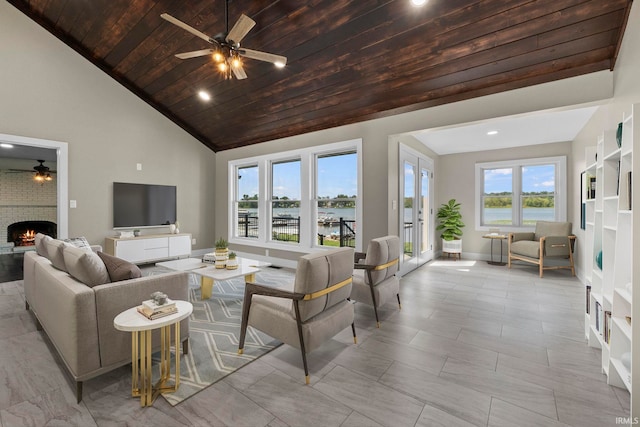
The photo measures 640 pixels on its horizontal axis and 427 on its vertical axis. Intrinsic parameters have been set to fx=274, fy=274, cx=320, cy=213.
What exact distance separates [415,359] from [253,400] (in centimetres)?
132

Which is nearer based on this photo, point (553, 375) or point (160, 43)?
point (553, 375)

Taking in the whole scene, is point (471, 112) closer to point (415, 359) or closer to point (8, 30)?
point (415, 359)

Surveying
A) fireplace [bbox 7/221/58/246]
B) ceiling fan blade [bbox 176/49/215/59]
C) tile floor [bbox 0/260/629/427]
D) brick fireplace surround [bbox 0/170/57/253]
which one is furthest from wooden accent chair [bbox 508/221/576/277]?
brick fireplace surround [bbox 0/170/57/253]

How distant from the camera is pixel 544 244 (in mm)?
4977

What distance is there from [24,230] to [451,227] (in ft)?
35.6

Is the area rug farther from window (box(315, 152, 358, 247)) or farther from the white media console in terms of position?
the white media console

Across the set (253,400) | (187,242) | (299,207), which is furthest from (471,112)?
(187,242)

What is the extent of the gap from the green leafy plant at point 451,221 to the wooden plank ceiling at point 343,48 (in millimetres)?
3360

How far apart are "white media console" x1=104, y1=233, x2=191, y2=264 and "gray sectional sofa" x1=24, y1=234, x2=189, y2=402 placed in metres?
3.07

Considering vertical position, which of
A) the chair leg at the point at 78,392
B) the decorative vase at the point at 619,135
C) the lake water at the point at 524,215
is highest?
the decorative vase at the point at 619,135

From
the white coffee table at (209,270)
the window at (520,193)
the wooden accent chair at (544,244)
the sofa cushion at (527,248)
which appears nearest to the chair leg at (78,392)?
the white coffee table at (209,270)

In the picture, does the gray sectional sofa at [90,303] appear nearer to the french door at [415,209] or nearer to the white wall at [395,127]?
the white wall at [395,127]

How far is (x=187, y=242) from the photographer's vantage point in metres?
6.10

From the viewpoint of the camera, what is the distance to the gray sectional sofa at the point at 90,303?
175cm
